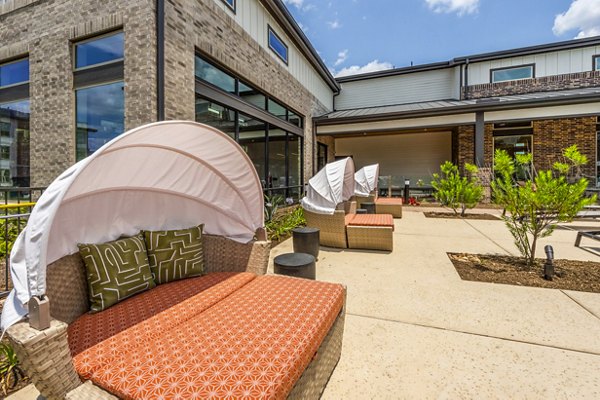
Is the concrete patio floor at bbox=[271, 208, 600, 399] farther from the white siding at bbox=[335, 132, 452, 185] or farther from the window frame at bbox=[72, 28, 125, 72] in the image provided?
the white siding at bbox=[335, 132, 452, 185]

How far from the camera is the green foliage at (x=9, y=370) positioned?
2123 mm

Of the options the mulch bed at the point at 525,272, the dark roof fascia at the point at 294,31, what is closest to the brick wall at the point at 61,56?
the dark roof fascia at the point at 294,31

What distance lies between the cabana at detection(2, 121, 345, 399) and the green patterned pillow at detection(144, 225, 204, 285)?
3.0 inches

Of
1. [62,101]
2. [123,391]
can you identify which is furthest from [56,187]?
[62,101]

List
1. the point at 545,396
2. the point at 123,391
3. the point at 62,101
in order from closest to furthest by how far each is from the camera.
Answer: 1. the point at 123,391
2. the point at 545,396
3. the point at 62,101

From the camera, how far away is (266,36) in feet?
29.1

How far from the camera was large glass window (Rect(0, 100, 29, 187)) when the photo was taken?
654 cm

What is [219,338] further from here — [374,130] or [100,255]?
[374,130]

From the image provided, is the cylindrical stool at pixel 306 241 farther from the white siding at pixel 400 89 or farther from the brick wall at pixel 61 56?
the white siding at pixel 400 89

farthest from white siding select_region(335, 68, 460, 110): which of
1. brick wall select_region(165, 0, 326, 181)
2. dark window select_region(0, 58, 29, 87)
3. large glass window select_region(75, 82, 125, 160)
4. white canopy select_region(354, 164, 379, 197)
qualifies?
dark window select_region(0, 58, 29, 87)

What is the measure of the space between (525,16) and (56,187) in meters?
15.0

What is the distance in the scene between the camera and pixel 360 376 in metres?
2.21

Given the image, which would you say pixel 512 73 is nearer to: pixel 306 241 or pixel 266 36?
pixel 266 36

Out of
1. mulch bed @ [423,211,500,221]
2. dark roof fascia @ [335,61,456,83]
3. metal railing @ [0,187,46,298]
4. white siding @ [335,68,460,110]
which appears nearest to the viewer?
metal railing @ [0,187,46,298]
